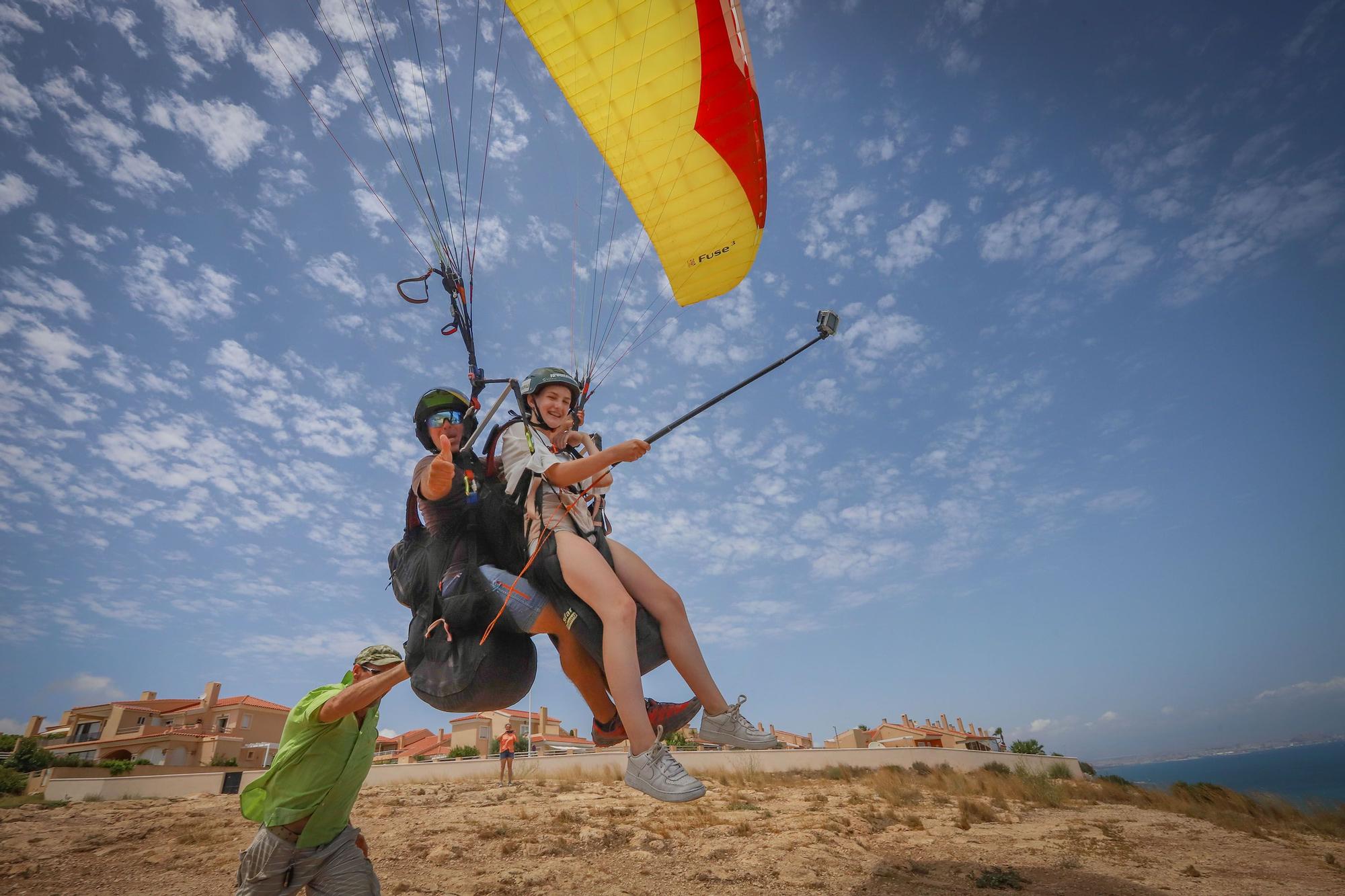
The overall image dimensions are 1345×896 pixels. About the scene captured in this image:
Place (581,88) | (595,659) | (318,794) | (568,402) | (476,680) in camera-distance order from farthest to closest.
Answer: (581,88), (318,794), (568,402), (595,659), (476,680)

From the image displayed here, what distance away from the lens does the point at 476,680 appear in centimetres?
274

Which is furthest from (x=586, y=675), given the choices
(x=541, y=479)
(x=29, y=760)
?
(x=29, y=760)

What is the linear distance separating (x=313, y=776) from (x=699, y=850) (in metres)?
6.14

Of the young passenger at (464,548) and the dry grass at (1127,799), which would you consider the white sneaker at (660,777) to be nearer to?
the young passenger at (464,548)

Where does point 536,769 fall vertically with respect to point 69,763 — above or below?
below

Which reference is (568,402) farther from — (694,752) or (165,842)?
(694,752)

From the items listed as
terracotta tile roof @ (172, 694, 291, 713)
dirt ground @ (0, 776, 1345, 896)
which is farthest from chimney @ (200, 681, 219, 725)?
dirt ground @ (0, 776, 1345, 896)

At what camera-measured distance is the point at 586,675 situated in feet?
10.5

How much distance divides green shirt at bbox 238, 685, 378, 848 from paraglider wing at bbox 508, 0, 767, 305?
4.07 meters

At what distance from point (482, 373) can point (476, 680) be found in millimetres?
1635

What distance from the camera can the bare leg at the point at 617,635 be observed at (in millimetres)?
2711

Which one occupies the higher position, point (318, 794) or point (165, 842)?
point (318, 794)

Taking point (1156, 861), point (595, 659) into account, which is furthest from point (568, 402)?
point (1156, 861)

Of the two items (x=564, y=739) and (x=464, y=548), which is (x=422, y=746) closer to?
(x=564, y=739)
